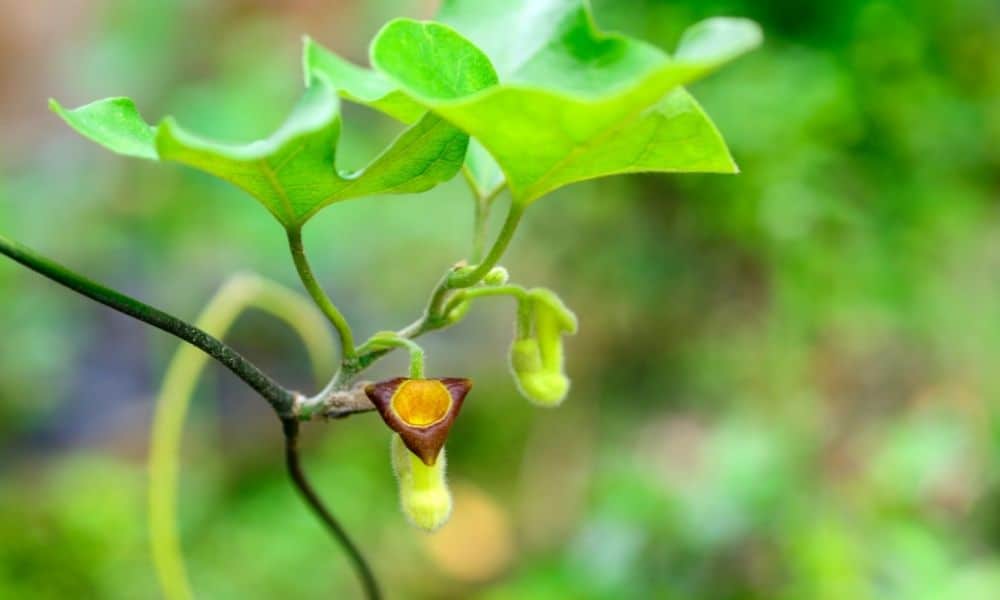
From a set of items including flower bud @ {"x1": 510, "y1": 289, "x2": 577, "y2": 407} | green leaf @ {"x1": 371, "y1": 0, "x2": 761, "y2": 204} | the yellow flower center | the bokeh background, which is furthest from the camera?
the bokeh background

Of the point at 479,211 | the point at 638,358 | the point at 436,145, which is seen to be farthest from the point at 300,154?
the point at 638,358

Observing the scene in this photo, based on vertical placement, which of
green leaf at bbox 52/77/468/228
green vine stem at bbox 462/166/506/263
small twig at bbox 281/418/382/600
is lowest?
small twig at bbox 281/418/382/600

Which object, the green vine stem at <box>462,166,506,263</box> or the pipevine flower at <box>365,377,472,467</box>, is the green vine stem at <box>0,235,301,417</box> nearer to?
the pipevine flower at <box>365,377,472,467</box>

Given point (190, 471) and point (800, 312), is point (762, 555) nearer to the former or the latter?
point (800, 312)

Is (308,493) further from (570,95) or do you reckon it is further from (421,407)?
(570,95)

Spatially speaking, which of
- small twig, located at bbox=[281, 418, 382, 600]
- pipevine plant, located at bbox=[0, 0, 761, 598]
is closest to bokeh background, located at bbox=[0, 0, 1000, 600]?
small twig, located at bbox=[281, 418, 382, 600]

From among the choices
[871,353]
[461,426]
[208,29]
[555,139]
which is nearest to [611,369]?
[461,426]

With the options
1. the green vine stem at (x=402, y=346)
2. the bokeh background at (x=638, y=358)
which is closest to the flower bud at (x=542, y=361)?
the green vine stem at (x=402, y=346)
